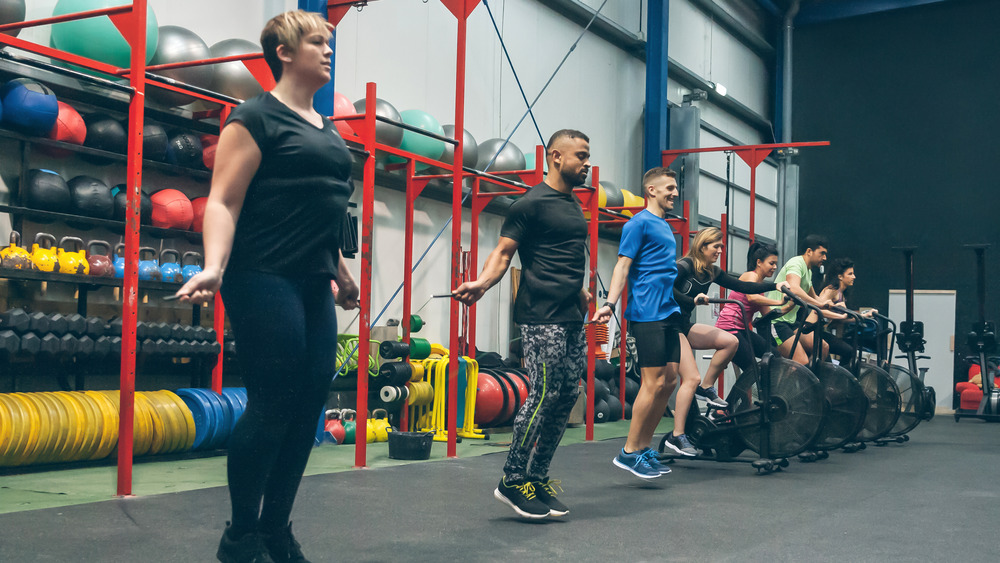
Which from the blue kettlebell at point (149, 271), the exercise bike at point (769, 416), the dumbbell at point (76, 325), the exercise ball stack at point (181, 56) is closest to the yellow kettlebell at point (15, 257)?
the dumbbell at point (76, 325)

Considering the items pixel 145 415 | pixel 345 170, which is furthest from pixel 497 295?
pixel 345 170

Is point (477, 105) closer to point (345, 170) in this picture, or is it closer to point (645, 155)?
point (645, 155)

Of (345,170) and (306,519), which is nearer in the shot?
(345,170)

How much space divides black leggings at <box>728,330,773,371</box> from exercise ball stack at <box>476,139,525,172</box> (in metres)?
3.15

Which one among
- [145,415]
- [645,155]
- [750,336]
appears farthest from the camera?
[645,155]

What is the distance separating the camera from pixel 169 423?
5043 millimetres

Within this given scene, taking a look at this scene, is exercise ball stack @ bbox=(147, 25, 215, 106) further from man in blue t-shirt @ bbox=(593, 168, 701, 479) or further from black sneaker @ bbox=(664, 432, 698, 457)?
black sneaker @ bbox=(664, 432, 698, 457)

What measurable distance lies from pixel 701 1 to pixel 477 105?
19.0 feet

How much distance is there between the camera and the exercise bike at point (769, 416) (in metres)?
4.89

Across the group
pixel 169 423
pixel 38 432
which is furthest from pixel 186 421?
pixel 38 432

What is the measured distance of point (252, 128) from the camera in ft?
6.53

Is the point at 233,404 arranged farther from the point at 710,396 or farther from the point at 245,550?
the point at 245,550

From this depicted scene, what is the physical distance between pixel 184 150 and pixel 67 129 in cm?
78

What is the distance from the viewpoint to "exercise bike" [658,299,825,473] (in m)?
4.89
